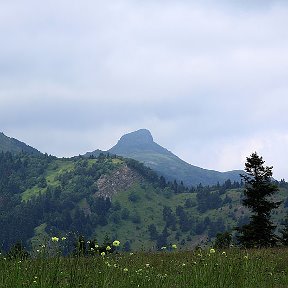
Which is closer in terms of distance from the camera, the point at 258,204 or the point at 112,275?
the point at 112,275

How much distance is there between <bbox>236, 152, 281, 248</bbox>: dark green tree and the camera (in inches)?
1426

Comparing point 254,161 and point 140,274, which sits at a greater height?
point 254,161

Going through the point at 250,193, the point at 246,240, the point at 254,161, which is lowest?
the point at 246,240

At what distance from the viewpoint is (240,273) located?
31.1 feet

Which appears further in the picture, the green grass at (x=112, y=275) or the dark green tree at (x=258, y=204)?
the dark green tree at (x=258, y=204)

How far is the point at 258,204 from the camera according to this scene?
36.8 metres

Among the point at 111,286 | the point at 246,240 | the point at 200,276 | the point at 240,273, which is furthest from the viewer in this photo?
the point at 246,240

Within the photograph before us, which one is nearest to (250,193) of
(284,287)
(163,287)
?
(284,287)

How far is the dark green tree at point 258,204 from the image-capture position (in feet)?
119

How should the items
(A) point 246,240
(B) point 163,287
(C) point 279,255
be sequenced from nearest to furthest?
(B) point 163,287, (C) point 279,255, (A) point 246,240

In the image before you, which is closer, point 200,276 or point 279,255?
point 200,276

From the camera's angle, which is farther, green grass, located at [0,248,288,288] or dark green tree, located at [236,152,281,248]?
dark green tree, located at [236,152,281,248]

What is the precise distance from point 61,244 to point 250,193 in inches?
1208

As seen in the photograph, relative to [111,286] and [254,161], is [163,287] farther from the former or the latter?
[254,161]
